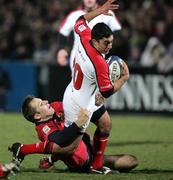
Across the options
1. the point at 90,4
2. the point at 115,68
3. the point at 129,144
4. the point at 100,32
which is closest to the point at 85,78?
the point at 115,68

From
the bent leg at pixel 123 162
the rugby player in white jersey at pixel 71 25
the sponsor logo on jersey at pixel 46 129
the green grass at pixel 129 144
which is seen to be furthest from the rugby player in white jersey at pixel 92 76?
the rugby player in white jersey at pixel 71 25

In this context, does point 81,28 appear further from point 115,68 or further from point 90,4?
point 90,4

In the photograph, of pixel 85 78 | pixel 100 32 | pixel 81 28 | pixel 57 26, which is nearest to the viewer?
pixel 100 32

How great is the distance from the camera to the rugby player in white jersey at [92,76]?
8273mm

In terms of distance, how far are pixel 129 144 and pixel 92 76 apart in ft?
12.1

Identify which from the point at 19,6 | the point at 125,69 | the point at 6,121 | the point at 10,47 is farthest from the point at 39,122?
the point at 19,6

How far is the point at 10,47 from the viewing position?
20.0 meters

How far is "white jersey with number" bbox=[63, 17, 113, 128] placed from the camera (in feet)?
27.1

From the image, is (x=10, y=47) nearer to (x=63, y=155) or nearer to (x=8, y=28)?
(x=8, y=28)

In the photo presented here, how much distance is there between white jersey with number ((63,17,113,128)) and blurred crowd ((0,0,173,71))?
8271mm

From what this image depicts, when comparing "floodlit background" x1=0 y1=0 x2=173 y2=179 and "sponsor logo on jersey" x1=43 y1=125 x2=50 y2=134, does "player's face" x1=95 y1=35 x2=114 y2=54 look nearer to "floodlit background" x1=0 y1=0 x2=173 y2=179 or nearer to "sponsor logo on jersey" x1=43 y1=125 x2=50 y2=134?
"sponsor logo on jersey" x1=43 y1=125 x2=50 y2=134

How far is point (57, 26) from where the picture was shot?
799 inches

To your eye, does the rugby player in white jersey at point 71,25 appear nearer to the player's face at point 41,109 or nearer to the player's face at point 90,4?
the player's face at point 90,4

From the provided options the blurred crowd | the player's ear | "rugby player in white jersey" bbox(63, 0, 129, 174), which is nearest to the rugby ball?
"rugby player in white jersey" bbox(63, 0, 129, 174)
